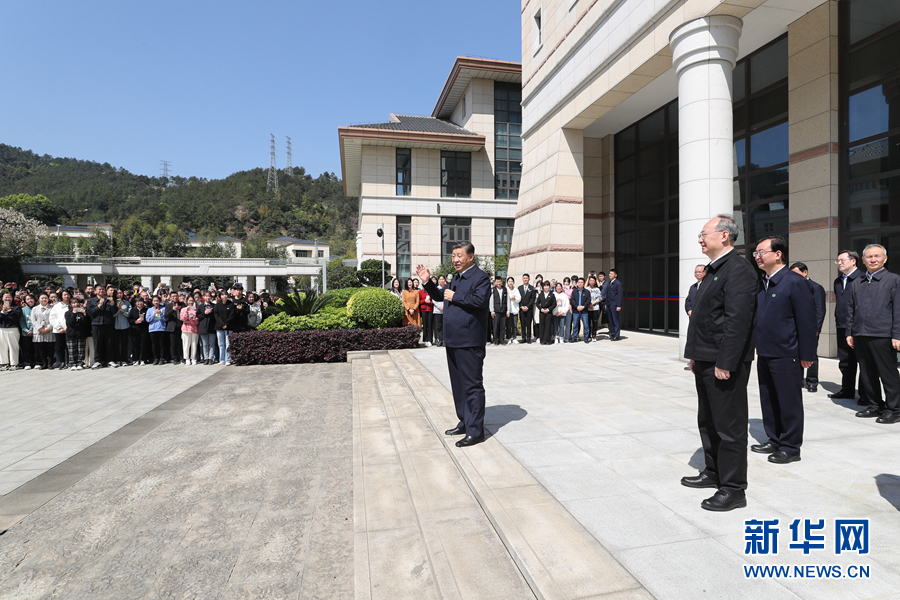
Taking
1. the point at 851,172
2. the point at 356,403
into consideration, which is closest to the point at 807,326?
the point at 356,403

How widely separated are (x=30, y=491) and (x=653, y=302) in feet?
53.9

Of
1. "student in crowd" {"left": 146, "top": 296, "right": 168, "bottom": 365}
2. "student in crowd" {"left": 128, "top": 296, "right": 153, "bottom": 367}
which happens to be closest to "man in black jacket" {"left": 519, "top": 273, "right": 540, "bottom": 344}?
"student in crowd" {"left": 146, "top": 296, "right": 168, "bottom": 365}

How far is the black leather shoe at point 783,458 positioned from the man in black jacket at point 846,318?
2.90 metres

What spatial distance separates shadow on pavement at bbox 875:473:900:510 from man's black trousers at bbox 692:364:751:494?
3.64 feet

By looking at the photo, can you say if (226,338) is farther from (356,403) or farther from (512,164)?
(512,164)

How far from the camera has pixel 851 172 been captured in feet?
32.9

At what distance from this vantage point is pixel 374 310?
1324 cm

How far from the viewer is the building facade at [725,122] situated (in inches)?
382

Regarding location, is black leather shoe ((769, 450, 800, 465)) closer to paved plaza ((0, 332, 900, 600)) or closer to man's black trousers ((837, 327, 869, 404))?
paved plaza ((0, 332, 900, 600))

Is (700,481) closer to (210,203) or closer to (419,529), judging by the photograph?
(419,529)

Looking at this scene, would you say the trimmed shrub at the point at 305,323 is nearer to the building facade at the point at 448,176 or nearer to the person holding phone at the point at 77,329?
the person holding phone at the point at 77,329

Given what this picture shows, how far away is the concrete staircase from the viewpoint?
8.45 feet

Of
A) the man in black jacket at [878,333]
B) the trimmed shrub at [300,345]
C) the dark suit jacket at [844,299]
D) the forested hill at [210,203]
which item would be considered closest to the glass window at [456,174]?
the trimmed shrub at [300,345]

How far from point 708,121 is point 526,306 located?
22.3ft
